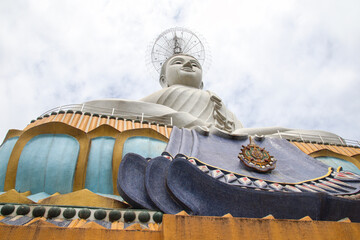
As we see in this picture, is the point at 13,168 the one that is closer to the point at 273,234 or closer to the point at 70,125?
the point at 70,125

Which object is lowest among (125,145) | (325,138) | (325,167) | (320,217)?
(320,217)

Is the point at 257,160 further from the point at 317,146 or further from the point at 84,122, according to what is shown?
the point at 84,122

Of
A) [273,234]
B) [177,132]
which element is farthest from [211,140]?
[273,234]

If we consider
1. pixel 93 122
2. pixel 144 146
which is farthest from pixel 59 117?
pixel 144 146

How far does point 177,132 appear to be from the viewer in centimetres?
487

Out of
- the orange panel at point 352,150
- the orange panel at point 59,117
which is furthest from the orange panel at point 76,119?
the orange panel at point 352,150

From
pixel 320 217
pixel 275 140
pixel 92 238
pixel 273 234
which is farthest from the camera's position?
pixel 275 140

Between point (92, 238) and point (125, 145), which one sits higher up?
point (125, 145)

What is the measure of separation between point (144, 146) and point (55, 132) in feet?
3.96

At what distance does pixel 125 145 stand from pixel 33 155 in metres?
1.15

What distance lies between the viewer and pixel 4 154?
454cm

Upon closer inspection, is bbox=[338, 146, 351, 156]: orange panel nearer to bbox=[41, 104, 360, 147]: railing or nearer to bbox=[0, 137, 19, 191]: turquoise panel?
bbox=[41, 104, 360, 147]: railing

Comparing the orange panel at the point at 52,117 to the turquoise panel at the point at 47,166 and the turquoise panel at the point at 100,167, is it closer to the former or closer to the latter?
the turquoise panel at the point at 47,166

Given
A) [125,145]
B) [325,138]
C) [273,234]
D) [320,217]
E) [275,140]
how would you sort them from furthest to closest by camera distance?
[325,138], [275,140], [125,145], [320,217], [273,234]
